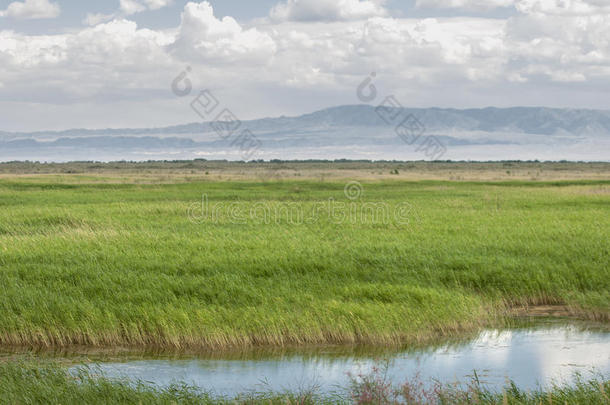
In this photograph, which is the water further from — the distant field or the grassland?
the grassland

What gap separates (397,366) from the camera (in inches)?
597

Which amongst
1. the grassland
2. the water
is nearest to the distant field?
the water

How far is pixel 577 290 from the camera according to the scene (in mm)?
19859

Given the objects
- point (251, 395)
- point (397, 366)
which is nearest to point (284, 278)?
point (397, 366)

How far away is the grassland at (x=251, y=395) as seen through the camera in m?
11.3

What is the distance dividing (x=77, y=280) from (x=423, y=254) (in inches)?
399

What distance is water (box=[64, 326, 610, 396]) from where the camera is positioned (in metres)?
14.1

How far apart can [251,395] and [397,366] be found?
376 centimetres

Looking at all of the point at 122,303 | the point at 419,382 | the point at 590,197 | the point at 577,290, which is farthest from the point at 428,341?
the point at 590,197

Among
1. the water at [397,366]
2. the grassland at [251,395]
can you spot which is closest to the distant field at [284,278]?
the water at [397,366]

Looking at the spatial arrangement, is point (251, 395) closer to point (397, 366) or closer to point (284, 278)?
point (397, 366)

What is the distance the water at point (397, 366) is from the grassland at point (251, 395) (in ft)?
3.56

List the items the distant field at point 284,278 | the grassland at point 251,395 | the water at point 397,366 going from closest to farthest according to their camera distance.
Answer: the grassland at point 251,395 < the water at point 397,366 < the distant field at point 284,278

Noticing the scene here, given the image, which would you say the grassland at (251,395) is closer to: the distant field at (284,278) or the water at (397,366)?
the water at (397,366)
